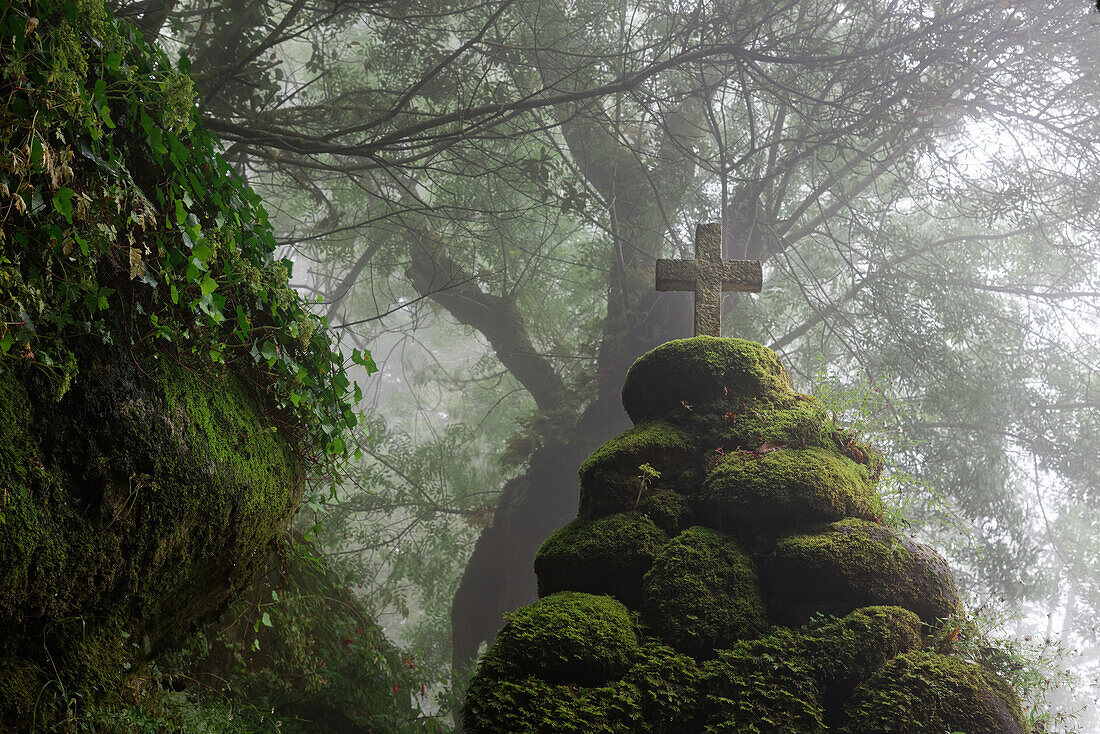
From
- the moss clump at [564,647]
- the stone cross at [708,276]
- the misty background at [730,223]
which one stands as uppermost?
the misty background at [730,223]

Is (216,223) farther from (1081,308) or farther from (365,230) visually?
(1081,308)

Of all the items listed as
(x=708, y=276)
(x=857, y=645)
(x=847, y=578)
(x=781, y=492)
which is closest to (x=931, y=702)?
(x=857, y=645)

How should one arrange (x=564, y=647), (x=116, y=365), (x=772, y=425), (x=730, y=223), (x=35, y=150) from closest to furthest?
(x=35, y=150), (x=116, y=365), (x=564, y=647), (x=772, y=425), (x=730, y=223)

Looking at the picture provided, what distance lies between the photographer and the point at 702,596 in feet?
10.7

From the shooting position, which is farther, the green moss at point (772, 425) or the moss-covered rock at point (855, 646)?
the green moss at point (772, 425)

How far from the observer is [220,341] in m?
3.01

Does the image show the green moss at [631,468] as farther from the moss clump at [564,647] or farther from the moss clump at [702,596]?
the moss clump at [564,647]

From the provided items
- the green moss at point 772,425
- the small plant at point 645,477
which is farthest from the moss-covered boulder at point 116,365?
the green moss at point 772,425

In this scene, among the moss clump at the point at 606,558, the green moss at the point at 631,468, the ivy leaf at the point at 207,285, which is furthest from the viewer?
the green moss at the point at 631,468

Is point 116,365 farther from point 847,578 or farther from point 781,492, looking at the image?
point 847,578

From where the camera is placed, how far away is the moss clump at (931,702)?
107 inches

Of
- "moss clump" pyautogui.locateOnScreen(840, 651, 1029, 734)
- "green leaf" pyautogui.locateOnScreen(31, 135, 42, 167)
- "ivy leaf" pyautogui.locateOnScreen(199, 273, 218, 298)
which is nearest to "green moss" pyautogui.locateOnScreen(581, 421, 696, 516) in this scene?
"moss clump" pyautogui.locateOnScreen(840, 651, 1029, 734)

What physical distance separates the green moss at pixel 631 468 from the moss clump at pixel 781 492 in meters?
0.26

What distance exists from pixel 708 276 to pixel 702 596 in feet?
9.22
